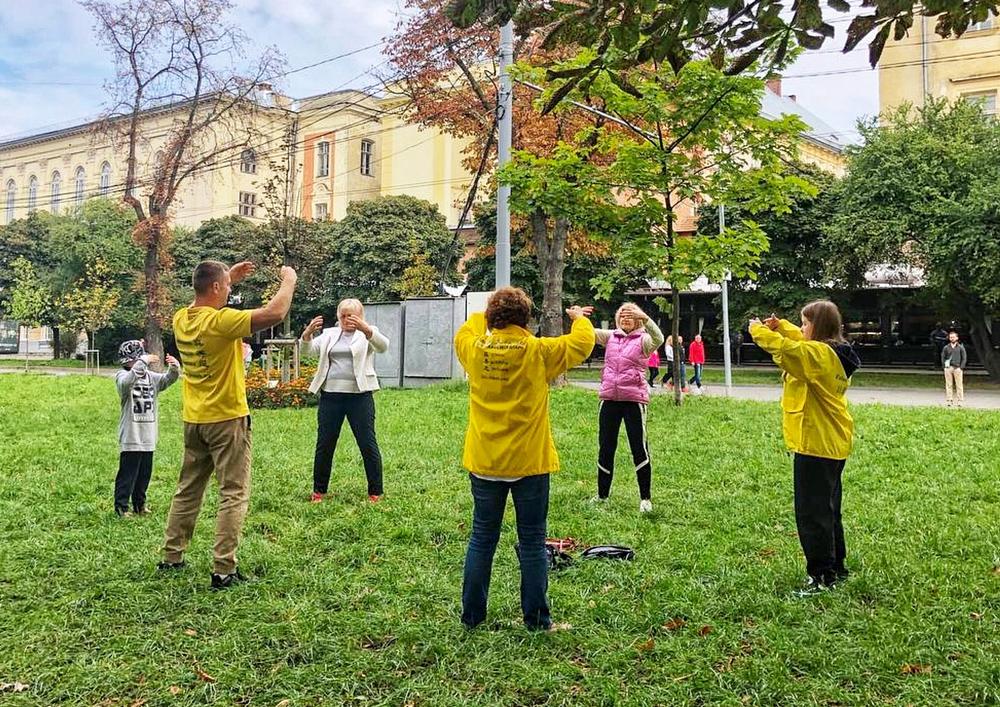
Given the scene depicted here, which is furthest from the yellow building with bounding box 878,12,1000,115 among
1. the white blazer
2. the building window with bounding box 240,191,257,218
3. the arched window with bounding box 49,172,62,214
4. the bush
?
the arched window with bounding box 49,172,62,214

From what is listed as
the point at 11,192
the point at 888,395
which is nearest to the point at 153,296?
the point at 888,395

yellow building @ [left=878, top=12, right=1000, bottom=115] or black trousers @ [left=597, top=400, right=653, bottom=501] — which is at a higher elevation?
yellow building @ [left=878, top=12, right=1000, bottom=115]

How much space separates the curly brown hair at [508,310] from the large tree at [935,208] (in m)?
21.8

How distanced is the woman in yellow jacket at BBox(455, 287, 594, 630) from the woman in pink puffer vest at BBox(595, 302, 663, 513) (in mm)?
2596

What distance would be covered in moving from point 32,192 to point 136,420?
240ft

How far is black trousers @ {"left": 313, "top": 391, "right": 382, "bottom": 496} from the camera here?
7020 millimetres

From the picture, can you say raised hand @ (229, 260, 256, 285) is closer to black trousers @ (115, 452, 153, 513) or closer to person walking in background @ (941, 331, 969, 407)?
black trousers @ (115, 452, 153, 513)

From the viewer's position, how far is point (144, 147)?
28.1 metres

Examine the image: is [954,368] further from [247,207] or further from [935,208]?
[247,207]

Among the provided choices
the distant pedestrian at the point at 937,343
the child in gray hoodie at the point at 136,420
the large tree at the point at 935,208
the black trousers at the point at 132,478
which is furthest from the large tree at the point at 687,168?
the distant pedestrian at the point at 937,343

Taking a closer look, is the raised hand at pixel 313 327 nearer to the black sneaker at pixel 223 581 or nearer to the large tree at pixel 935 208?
the black sneaker at pixel 223 581

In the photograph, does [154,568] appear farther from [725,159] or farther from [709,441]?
[725,159]

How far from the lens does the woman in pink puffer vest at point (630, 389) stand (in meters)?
6.61

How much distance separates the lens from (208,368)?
4742 millimetres
